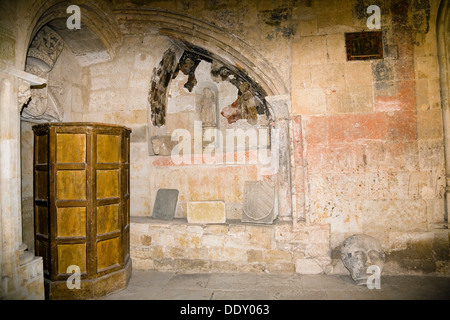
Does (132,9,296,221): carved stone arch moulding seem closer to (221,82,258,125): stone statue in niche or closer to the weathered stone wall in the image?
the weathered stone wall

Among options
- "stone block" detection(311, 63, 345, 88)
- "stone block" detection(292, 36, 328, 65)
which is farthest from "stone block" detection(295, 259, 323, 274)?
"stone block" detection(292, 36, 328, 65)

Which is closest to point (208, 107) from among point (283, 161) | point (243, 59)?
point (243, 59)

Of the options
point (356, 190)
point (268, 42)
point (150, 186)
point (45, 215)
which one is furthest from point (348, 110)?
point (45, 215)

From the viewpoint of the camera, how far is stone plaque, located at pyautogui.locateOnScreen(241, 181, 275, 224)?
14.1ft

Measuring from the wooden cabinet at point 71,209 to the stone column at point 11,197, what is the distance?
14.3 inches

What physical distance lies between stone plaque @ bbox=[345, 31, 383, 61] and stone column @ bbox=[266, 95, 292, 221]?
1.20m

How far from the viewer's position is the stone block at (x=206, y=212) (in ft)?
14.2

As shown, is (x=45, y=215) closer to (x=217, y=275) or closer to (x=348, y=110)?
(x=217, y=275)

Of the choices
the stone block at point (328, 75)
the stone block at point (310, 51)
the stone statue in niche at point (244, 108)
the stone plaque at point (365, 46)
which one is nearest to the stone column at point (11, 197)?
the stone statue in niche at point (244, 108)

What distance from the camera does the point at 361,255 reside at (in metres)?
3.67

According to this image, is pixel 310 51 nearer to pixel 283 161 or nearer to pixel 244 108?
pixel 244 108
